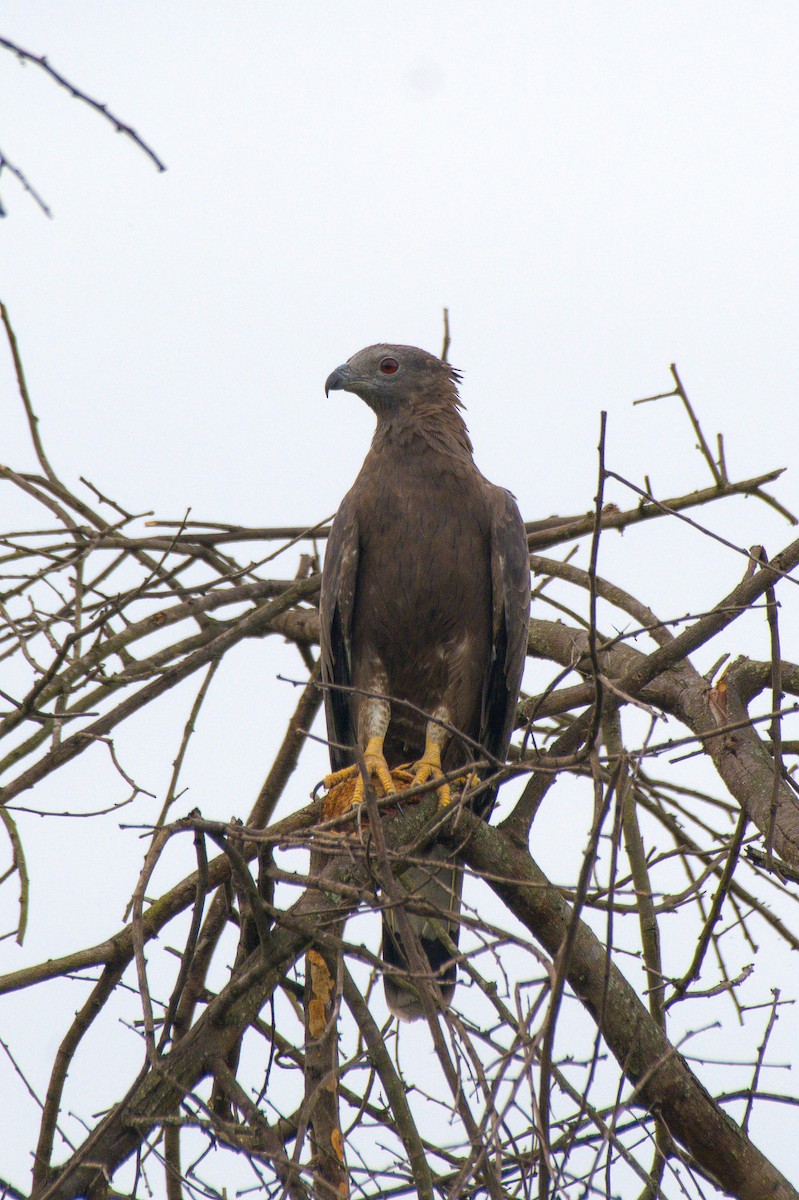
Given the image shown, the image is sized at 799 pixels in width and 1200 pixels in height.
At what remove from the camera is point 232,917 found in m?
4.06

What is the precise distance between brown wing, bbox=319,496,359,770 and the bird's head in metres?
0.61

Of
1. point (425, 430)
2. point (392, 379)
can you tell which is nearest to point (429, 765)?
point (425, 430)

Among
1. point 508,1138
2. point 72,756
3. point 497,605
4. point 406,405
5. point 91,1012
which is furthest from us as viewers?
point 406,405

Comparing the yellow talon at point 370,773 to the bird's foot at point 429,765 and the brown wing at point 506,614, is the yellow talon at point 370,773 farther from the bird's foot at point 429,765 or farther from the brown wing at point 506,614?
the brown wing at point 506,614

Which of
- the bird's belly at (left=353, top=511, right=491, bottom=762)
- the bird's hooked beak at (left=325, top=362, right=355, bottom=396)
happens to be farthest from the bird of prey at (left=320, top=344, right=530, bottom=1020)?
the bird's hooked beak at (left=325, top=362, right=355, bottom=396)

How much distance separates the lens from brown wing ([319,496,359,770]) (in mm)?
5473

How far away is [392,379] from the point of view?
6059 millimetres

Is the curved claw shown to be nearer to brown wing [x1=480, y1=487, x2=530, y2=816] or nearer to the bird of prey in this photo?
the bird of prey


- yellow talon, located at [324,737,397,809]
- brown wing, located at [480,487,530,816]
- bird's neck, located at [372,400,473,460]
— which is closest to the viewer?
yellow talon, located at [324,737,397,809]

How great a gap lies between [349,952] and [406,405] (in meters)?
3.45

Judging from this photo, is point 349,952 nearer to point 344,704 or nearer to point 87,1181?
point 87,1181

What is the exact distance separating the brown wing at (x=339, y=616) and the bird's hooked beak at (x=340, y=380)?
644 mm

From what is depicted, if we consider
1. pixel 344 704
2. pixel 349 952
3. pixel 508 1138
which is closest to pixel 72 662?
pixel 344 704

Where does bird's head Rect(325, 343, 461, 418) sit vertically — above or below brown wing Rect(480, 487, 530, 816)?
above
